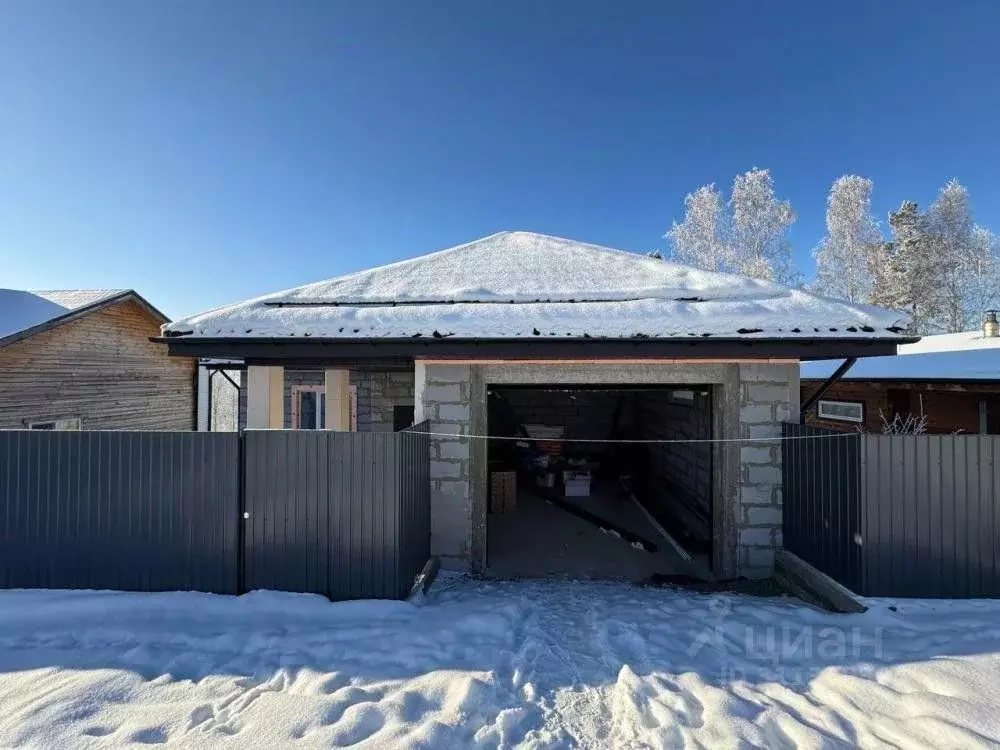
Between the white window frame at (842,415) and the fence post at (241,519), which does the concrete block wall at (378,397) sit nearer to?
the fence post at (241,519)

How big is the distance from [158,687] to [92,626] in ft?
4.44

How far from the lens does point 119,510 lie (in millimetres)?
4426

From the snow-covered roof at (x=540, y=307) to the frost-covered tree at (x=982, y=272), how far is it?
2625 centimetres

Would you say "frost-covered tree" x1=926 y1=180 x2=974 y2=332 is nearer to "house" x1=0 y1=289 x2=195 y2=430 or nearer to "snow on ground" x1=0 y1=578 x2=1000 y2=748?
"snow on ground" x1=0 y1=578 x2=1000 y2=748

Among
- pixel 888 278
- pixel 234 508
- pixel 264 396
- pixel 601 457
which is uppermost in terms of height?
pixel 888 278

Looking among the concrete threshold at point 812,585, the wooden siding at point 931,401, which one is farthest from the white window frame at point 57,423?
the wooden siding at point 931,401

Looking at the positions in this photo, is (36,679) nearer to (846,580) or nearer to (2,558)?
(2,558)

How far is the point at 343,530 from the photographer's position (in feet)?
14.3

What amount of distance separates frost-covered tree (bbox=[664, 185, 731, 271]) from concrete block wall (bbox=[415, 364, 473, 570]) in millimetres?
19370

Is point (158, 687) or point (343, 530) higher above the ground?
point (343, 530)

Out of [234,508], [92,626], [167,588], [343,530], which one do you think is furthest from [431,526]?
[92,626]

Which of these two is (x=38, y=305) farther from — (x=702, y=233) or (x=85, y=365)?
(x=702, y=233)

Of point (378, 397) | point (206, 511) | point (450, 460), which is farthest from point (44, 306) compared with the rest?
point (450, 460)

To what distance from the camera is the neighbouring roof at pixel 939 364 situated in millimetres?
7684
